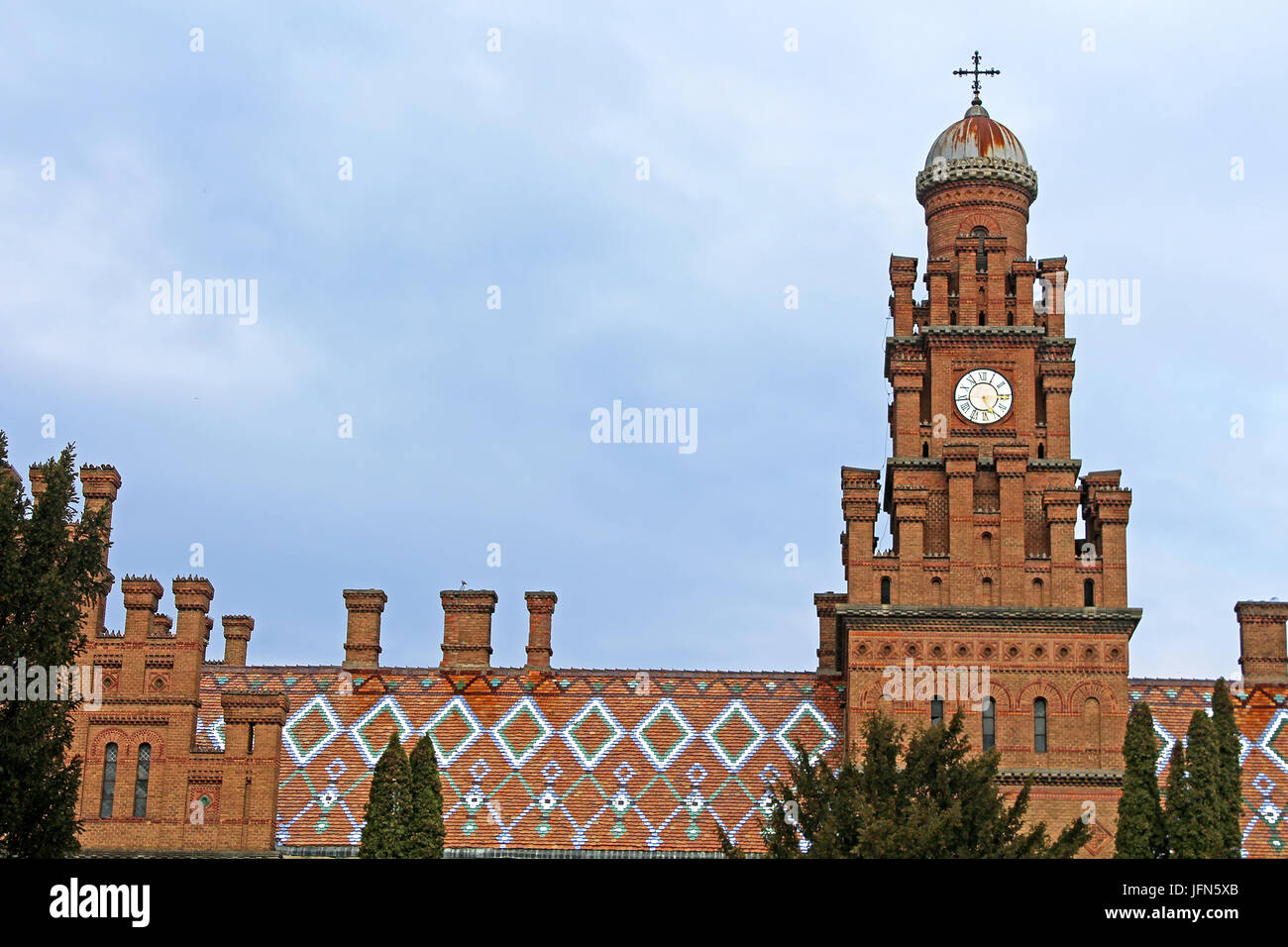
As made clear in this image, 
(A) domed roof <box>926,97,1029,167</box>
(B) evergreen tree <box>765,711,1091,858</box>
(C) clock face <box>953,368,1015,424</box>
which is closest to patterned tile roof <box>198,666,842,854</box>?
(C) clock face <box>953,368,1015,424</box>

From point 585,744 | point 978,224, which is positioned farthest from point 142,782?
point 978,224

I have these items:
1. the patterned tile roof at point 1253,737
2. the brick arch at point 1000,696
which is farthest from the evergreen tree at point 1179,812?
the patterned tile roof at point 1253,737

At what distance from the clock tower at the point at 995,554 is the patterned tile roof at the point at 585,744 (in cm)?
304

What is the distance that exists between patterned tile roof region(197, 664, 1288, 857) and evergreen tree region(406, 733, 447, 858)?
5700 mm

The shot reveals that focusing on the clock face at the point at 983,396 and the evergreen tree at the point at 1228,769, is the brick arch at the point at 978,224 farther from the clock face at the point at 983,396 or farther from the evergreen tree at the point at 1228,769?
the evergreen tree at the point at 1228,769

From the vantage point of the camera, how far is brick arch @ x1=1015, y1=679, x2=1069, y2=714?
42.7 metres

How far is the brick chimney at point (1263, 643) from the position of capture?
47.3 m

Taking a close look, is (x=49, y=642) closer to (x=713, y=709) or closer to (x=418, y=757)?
(x=418, y=757)

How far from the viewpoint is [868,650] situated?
142ft

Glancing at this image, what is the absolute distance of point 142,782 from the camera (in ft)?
140

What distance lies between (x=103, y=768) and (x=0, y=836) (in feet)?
50.4
